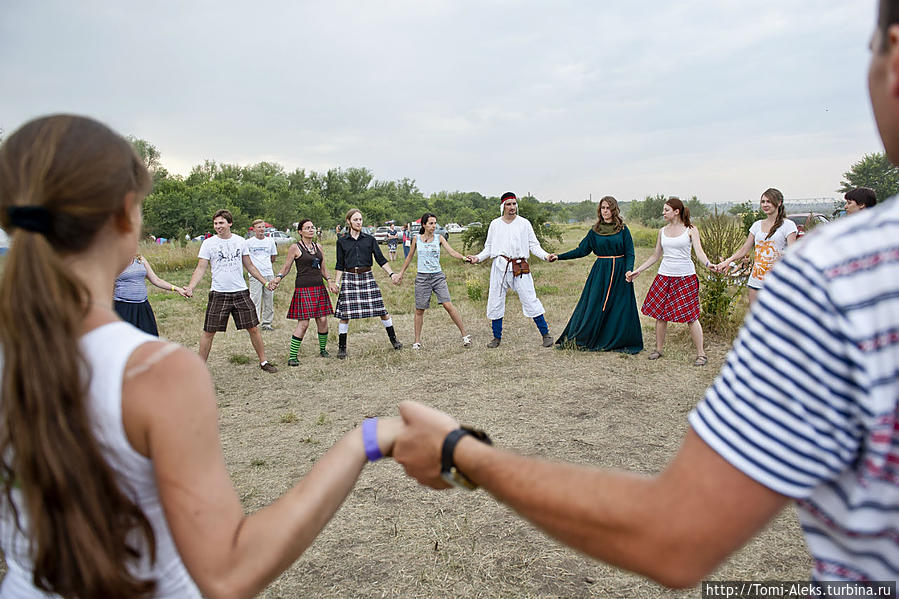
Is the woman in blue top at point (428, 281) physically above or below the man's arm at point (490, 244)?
below

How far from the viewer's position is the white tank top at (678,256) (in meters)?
6.84

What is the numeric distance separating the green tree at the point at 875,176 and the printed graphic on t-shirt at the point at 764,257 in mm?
38387

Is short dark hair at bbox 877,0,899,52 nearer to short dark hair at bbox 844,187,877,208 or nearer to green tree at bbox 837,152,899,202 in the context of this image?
short dark hair at bbox 844,187,877,208

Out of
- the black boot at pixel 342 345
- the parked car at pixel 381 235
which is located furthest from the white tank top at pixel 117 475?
the parked car at pixel 381 235

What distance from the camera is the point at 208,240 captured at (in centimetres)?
692

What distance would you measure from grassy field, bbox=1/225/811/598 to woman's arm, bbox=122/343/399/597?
198 cm

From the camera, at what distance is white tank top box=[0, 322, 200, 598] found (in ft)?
3.32

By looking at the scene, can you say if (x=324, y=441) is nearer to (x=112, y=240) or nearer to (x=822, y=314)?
(x=112, y=240)

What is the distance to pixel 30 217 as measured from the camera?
3.32ft

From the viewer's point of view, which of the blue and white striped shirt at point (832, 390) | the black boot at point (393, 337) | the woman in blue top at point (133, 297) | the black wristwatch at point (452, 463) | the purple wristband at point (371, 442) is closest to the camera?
the blue and white striped shirt at point (832, 390)

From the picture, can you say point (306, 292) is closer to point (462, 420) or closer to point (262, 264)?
point (262, 264)

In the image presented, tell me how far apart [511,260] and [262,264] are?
4.02 meters

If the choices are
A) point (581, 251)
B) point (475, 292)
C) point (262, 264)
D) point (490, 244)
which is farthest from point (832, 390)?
point (475, 292)

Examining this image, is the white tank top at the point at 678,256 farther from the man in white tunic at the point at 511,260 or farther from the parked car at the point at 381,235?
the parked car at the point at 381,235
